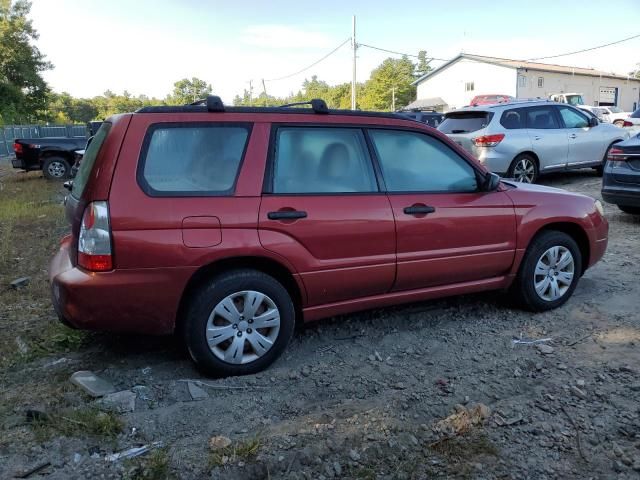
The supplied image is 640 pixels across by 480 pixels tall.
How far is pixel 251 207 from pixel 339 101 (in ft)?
243

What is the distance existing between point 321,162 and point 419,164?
32.4 inches

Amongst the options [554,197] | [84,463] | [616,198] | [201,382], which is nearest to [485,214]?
[554,197]

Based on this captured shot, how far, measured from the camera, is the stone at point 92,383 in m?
3.21

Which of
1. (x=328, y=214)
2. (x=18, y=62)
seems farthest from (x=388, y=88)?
(x=328, y=214)

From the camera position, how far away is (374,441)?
108 inches

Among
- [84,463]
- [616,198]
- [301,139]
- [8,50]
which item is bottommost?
[84,463]

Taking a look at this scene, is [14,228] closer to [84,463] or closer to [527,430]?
[84,463]

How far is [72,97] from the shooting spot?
3226 inches

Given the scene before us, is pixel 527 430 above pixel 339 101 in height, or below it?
below

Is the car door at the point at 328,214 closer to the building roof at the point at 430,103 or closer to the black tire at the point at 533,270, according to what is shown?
the black tire at the point at 533,270

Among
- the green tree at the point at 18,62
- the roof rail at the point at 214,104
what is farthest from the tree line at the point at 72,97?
the roof rail at the point at 214,104

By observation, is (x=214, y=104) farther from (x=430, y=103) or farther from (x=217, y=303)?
(x=430, y=103)

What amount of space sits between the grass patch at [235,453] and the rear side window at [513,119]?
333 inches

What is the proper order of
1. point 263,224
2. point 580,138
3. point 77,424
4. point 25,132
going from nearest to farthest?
point 77,424 < point 263,224 < point 580,138 < point 25,132
